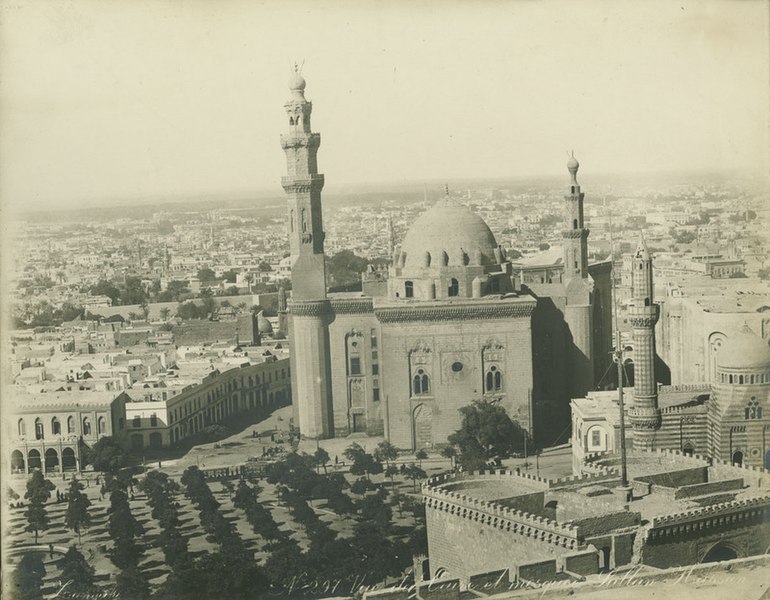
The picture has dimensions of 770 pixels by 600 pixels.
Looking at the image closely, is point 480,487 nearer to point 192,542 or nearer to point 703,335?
point 192,542

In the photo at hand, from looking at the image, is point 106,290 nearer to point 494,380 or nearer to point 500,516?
point 494,380

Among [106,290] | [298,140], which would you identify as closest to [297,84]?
[298,140]

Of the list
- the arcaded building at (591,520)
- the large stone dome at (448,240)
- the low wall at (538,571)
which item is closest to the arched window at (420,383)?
the large stone dome at (448,240)

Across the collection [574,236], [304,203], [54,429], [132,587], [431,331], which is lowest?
[132,587]

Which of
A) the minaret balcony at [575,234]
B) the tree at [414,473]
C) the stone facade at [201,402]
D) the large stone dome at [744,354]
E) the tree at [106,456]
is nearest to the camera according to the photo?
the large stone dome at [744,354]

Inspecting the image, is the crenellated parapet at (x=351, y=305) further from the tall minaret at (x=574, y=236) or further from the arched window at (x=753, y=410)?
the arched window at (x=753, y=410)

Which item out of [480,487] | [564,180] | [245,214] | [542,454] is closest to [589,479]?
[480,487]
